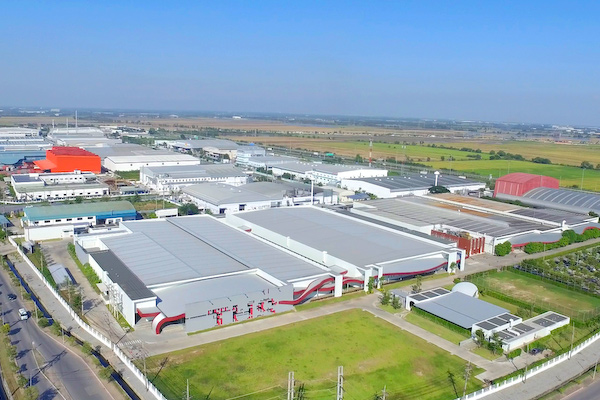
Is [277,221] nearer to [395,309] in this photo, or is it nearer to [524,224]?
[395,309]

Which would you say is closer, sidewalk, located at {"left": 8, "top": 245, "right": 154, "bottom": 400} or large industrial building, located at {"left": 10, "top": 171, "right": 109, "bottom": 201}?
sidewalk, located at {"left": 8, "top": 245, "right": 154, "bottom": 400}

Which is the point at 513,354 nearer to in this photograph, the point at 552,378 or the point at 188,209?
the point at 552,378

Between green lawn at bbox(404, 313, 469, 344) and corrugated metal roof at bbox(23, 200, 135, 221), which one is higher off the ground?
corrugated metal roof at bbox(23, 200, 135, 221)

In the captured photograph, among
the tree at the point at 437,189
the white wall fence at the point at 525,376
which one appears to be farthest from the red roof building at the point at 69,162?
the white wall fence at the point at 525,376

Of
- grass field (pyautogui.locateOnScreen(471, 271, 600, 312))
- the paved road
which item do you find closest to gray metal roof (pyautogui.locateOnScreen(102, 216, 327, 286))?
grass field (pyautogui.locateOnScreen(471, 271, 600, 312))

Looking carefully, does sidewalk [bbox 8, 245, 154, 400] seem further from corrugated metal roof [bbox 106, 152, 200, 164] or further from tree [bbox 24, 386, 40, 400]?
corrugated metal roof [bbox 106, 152, 200, 164]

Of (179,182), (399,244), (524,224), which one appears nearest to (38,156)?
(179,182)
